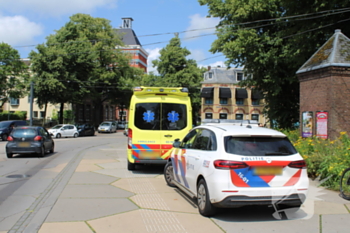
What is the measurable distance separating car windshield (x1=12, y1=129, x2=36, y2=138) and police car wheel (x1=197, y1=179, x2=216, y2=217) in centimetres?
1124

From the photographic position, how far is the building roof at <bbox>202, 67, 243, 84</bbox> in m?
58.0

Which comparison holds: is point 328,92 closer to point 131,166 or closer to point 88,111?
point 131,166

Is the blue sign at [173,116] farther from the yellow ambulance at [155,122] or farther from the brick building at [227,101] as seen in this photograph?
the brick building at [227,101]

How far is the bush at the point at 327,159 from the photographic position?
7.86 metres

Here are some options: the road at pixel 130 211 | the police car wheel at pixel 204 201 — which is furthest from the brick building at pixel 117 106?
the police car wheel at pixel 204 201

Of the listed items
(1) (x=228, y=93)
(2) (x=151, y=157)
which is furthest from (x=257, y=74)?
(1) (x=228, y=93)

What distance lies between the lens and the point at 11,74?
150ft

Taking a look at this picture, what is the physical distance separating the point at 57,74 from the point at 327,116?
35187 mm

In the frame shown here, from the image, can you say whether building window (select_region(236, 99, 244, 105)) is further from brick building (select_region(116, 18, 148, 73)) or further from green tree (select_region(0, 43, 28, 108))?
brick building (select_region(116, 18, 148, 73))

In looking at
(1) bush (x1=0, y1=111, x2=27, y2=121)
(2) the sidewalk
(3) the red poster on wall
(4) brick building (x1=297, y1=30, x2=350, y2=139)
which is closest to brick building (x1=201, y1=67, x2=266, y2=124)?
(1) bush (x1=0, y1=111, x2=27, y2=121)

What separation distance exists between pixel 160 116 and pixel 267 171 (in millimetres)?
5519

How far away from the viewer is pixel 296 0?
53.1ft

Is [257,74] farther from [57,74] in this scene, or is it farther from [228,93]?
[228,93]

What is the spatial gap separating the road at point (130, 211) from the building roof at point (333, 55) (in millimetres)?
5129
